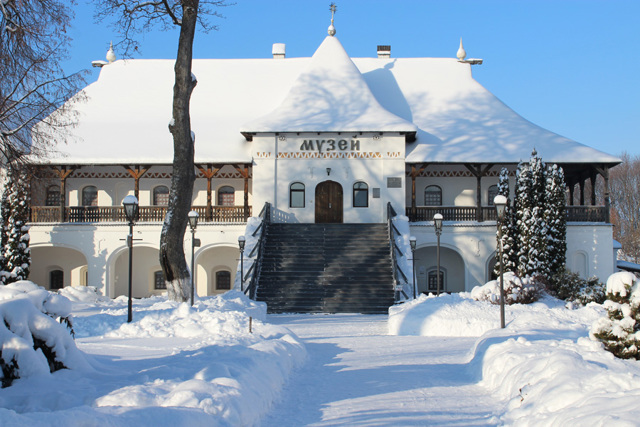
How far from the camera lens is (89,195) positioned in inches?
1218

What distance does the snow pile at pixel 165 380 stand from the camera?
5.42 m

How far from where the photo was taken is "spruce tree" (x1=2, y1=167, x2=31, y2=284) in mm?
26188

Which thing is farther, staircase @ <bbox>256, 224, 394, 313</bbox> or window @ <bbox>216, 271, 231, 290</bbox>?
window @ <bbox>216, 271, 231, 290</bbox>

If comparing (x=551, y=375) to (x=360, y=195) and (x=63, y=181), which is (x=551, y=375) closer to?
(x=360, y=195)

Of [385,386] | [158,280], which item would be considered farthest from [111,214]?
[385,386]

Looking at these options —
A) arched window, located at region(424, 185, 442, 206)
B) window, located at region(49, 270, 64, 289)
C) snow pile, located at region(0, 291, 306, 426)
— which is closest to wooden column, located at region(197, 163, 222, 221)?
window, located at region(49, 270, 64, 289)

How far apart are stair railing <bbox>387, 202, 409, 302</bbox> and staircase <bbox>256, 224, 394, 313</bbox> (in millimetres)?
300

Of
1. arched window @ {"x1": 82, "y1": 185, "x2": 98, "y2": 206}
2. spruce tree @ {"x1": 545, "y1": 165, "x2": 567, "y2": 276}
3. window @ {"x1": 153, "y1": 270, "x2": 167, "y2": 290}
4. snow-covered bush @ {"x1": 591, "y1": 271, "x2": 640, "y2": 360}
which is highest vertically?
arched window @ {"x1": 82, "y1": 185, "x2": 98, "y2": 206}

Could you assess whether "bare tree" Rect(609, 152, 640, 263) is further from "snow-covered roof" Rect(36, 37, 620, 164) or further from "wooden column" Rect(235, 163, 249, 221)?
"wooden column" Rect(235, 163, 249, 221)

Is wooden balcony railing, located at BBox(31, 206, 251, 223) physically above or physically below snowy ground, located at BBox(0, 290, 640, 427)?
above

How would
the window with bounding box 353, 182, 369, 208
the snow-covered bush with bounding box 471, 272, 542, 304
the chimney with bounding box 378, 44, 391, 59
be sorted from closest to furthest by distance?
1. the snow-covered bush with bounding box 471, 272, 542, 304
2. the window with bounding box 353, 182, 369, 208
3. the chimney with bounding box 378, 44, 391, 59

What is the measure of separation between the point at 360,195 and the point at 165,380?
22.5 metres

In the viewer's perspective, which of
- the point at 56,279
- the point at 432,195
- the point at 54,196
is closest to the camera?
the point at 56,279

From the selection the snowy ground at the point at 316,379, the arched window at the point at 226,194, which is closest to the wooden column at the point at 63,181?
the arched window at the point at 226,194
